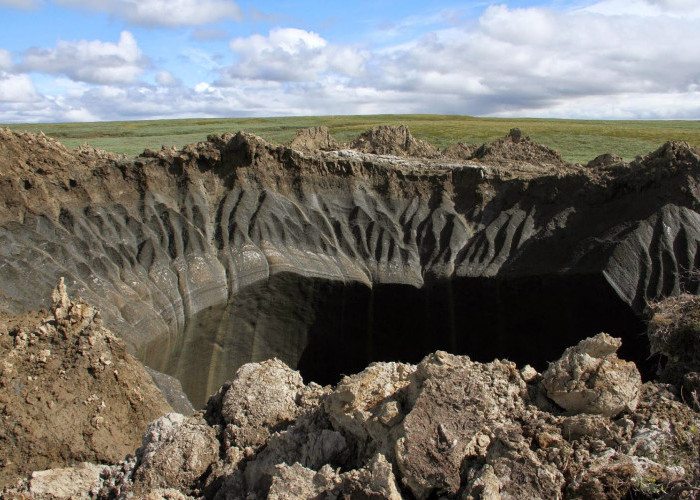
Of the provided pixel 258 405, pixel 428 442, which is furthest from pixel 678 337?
pixel 258 405

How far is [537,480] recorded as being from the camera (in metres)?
5.56

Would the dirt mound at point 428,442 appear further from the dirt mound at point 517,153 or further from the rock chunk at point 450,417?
the dirt mound at point 517,153

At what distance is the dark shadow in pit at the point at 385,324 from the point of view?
18266mm

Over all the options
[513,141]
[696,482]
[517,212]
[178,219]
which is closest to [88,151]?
[178,219]

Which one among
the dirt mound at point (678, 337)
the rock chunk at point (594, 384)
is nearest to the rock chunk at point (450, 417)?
the rock chunk at point (594, 384)

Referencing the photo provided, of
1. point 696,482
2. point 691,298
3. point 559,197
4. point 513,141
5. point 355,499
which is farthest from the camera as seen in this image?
point 513,141

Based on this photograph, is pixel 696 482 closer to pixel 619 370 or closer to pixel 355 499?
pixel 619 370

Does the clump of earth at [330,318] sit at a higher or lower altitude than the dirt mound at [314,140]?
lower

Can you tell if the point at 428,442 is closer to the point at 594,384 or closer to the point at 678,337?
the point at 594,384

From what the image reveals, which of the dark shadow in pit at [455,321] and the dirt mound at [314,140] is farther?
the dirt mound at [314,140]

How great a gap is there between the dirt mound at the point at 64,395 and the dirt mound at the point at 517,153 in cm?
2004

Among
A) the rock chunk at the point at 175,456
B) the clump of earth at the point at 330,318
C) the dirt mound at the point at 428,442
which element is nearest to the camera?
the dirt mound at the point at 428,442

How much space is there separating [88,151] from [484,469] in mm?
21063

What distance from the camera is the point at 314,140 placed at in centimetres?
2842
